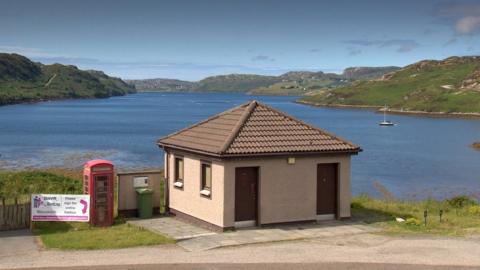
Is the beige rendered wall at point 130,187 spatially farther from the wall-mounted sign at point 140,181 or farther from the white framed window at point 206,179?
the white framed window at point 206,179

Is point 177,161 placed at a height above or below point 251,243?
above

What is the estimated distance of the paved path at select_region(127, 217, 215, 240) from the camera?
20.3 metres

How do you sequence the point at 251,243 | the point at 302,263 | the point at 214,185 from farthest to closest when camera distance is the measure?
1. the point at 214,185
2. the point at 251,243
3. the point at 302,263

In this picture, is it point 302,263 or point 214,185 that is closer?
point 302,263

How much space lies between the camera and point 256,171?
21594 mm

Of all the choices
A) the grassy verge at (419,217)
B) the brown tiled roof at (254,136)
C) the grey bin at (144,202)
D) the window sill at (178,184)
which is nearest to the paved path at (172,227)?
the grey bin at (144,202)

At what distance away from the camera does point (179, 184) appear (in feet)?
76.6

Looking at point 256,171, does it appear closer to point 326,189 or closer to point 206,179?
point 206,179

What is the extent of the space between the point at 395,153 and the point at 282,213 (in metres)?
65.8

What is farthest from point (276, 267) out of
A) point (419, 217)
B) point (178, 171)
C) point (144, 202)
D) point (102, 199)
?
point (419, 217)

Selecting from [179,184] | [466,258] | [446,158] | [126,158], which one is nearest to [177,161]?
[179,184]

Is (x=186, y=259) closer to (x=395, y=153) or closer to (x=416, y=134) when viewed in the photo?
(x=395, y=153)

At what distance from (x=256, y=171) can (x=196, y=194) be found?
2310 mm

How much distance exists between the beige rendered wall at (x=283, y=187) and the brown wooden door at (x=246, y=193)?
250 mm
